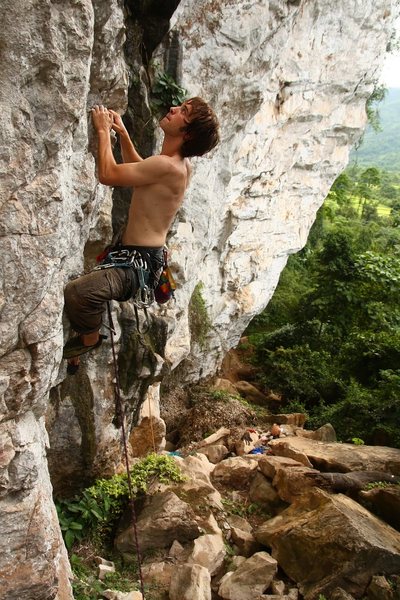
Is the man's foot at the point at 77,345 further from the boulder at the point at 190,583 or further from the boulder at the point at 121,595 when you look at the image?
the boulder at the point at 190,583

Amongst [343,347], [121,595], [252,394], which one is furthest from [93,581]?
[343,347]

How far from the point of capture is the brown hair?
4.36 meters

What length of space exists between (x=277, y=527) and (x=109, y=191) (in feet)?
15.3

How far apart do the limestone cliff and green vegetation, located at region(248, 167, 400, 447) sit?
6.92 ft

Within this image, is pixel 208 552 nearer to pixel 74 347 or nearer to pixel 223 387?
pixel 74 347

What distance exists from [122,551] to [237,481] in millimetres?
2481

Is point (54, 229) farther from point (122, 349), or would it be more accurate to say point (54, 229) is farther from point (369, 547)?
point (369, 547)

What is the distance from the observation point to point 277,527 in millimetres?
6551

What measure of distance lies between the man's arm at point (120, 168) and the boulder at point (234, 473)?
530 centimetres

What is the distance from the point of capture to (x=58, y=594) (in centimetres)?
430

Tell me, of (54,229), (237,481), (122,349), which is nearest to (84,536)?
(122,349)

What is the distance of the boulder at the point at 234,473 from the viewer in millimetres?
8000

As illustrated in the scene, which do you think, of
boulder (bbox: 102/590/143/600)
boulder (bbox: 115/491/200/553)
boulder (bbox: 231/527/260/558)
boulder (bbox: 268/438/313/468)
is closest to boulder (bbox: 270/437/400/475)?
boulder (bbox: 268/438/313/468)

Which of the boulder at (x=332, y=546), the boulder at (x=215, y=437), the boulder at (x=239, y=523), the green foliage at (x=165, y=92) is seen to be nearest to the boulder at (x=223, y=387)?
the boulder at (x=215, y=437)
